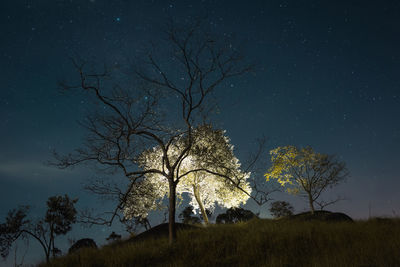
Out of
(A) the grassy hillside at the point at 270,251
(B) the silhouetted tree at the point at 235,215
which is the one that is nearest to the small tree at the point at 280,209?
(B) the silhouetted tree at the point at 235,215

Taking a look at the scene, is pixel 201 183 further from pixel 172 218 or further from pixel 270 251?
pixel 270 251

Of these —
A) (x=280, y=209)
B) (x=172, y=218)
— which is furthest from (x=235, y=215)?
(x=172, y=218)

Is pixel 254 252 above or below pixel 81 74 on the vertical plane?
below

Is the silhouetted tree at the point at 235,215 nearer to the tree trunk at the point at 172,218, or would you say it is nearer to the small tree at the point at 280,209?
the small tree at the point at 280,209

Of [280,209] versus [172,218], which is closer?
[172,218]

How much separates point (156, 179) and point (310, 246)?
20541mm

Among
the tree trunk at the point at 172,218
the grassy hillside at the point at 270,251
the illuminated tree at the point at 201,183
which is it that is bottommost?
the grassy hillside at the point at 270,251

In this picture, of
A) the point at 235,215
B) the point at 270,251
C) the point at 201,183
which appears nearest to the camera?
the point at 270,251

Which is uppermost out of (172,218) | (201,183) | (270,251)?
(201,183)

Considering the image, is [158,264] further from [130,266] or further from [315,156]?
[315,156]

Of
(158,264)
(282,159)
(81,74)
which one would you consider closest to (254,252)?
(158,264)

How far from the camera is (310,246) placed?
397 inches

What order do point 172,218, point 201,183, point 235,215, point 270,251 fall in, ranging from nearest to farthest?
point 270,251, point 172,218, point 201,183, point 235,215

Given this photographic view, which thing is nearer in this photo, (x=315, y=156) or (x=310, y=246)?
(x=310, y=246)
